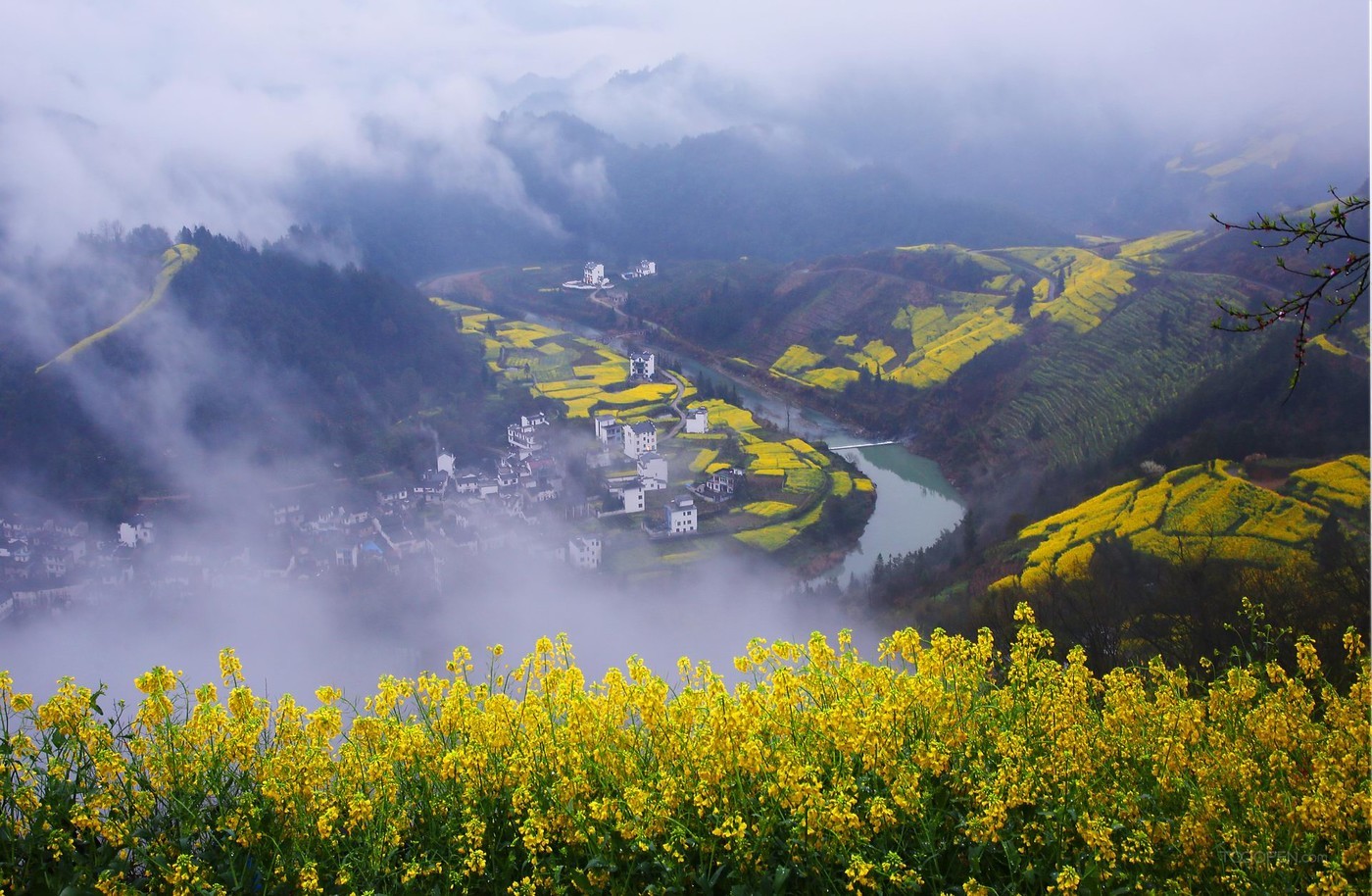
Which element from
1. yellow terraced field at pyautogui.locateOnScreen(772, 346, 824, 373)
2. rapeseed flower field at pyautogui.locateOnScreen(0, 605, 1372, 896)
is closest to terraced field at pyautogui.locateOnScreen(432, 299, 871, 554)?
yellow terraced field at pyautogui.locateOnScreen(772, 346, 824, 373)

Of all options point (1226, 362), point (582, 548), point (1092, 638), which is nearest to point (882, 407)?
point (1226, 362)

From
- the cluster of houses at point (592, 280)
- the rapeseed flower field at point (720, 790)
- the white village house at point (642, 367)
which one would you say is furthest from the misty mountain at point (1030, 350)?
the rapeseed flower field at point (720, 790)

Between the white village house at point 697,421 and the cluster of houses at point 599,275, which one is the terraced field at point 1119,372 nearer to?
the white village house at point 697,421

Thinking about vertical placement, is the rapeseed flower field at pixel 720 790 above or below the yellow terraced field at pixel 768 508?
below

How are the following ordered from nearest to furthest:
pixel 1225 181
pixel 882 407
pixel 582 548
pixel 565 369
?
pixel 582 548 → pixel 565 369 → pixel 882 407 → pixel 1225 181

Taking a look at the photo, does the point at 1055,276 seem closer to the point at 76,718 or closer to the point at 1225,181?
the point at 1225,181

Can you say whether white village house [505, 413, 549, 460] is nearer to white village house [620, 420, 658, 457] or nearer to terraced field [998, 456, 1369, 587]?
white village house [620, 420, 658, 457]
